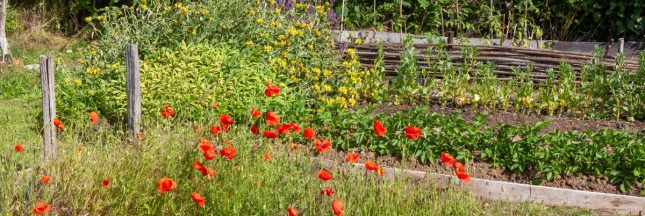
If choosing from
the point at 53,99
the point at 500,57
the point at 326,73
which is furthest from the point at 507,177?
the point at 500,57

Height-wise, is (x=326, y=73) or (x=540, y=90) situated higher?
(x=326, y=73)

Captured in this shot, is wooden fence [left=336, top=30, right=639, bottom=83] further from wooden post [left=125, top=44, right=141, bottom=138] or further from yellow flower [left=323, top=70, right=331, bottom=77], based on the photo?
wooden post [left=125, top=44, right=141, bottom=138]

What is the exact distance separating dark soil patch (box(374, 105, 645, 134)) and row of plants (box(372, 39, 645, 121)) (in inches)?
3.5

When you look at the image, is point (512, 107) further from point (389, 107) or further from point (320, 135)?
point (320, 135)

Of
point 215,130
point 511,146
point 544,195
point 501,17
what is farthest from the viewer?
point 501,17

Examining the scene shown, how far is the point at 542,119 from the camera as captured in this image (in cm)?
733

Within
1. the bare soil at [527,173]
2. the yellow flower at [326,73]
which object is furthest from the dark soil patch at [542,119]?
the yellow flower at [326,73]

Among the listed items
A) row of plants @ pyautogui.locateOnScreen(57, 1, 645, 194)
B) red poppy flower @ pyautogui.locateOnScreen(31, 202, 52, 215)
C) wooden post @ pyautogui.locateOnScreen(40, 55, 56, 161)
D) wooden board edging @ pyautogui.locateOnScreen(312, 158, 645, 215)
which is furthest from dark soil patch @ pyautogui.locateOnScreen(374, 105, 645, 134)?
red poppy flower @ pyautogui.locateOnScreen(31, 202, 52, 215)

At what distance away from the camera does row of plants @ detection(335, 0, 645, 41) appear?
11.8m

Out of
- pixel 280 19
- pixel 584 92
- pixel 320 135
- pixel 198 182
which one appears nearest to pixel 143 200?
pixel 198 182

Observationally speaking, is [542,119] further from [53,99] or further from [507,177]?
[53,99]

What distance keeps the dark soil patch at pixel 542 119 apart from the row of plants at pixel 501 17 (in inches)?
168

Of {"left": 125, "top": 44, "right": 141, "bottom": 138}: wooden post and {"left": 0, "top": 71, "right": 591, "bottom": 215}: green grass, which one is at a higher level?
{"left": 125, "top": 44, "right": 141, "bottom": 138}: wooden post

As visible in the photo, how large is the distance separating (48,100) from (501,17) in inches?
339
